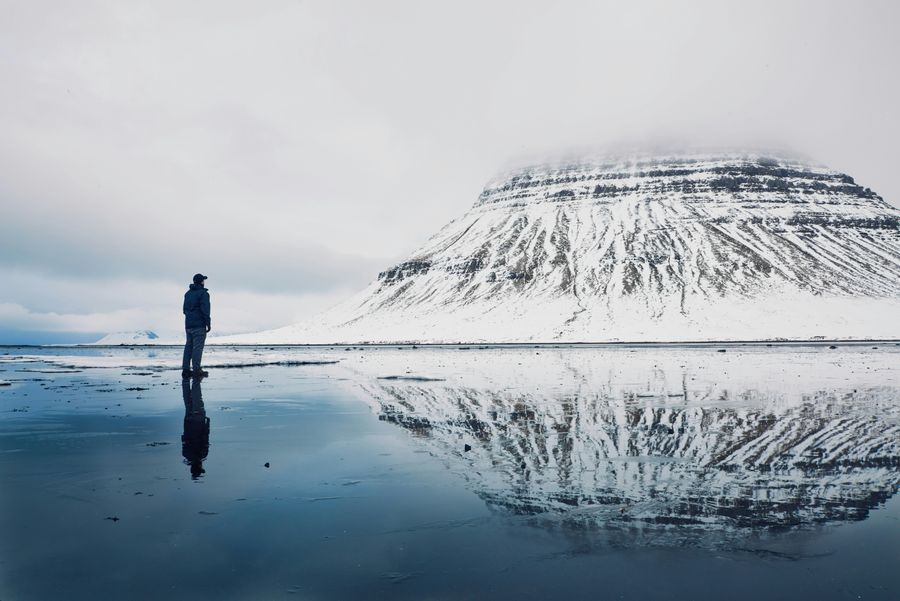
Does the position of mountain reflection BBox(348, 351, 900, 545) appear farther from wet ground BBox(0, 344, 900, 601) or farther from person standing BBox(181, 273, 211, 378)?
person standing BBox(181, 273, 211, 378)

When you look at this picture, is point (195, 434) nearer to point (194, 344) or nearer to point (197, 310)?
point (197, 310)

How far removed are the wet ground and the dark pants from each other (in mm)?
9264

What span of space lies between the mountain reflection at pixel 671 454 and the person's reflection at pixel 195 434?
3.69m

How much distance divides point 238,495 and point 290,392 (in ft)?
42.6

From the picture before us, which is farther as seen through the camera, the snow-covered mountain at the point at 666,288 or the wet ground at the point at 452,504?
the snow-covered mountain at the point at 666,288

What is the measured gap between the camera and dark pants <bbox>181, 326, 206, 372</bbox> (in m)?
23.2

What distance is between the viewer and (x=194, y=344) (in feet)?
78.2

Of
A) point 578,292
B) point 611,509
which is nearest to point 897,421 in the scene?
point 611,509

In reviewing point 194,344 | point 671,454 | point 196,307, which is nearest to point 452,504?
point 671,454

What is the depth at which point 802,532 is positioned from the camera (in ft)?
18.8

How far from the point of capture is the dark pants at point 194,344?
2322cm

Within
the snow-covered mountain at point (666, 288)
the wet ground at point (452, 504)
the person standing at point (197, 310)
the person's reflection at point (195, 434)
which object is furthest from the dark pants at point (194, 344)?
the snow-covered mountain at point (666, 288)

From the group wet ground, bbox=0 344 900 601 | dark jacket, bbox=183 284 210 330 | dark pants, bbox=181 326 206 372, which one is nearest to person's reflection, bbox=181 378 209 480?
wet ground, bbox=0 344 900 601

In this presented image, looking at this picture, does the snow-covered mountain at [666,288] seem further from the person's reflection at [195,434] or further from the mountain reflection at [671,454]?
the person's reflection at [195,434]
